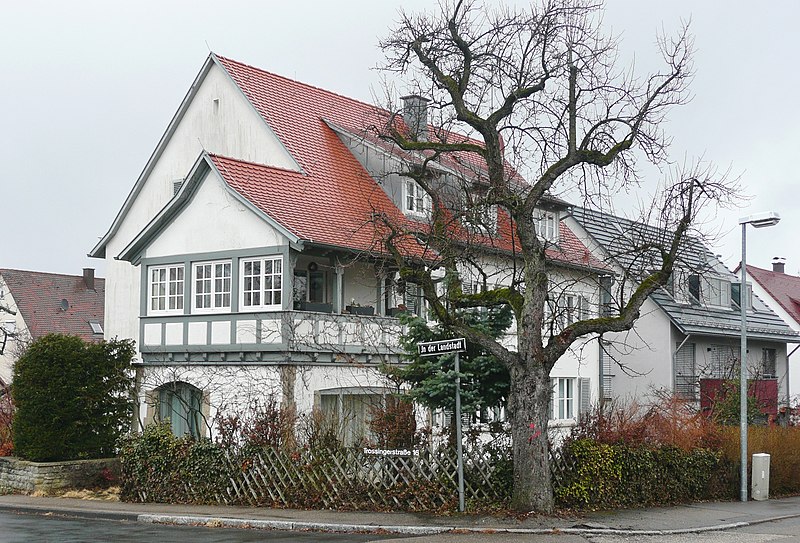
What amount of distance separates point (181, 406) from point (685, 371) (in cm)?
2132

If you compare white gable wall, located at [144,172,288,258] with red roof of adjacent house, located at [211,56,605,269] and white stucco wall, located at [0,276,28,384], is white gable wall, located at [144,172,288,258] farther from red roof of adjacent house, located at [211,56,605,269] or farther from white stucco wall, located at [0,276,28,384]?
white stucco wall, located at [0,276,28,384]

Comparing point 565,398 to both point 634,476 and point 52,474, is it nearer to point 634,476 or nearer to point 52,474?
point 634,476

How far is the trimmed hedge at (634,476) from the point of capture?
62.7ft

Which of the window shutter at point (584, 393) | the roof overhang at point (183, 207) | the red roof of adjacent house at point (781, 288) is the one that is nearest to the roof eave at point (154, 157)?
the roof overhang at point (183, 207)

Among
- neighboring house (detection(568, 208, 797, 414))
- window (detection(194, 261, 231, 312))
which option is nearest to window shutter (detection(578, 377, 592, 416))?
neighboring house (detection(568, 208, 797, 414))

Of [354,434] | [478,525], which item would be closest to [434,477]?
[478,525]

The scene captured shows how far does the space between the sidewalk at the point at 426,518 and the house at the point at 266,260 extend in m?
3.18

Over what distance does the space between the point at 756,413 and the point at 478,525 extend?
2176cm

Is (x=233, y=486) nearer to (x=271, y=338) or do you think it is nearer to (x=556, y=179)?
(x=271, y=338)

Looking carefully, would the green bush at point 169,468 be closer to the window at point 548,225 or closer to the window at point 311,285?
the window at point 311,285

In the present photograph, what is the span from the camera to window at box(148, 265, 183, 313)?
1101 inches

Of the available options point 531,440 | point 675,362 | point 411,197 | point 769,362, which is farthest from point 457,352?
point 769,362

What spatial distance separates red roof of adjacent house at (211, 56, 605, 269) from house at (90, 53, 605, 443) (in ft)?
0.21

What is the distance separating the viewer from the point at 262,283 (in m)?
26.0
